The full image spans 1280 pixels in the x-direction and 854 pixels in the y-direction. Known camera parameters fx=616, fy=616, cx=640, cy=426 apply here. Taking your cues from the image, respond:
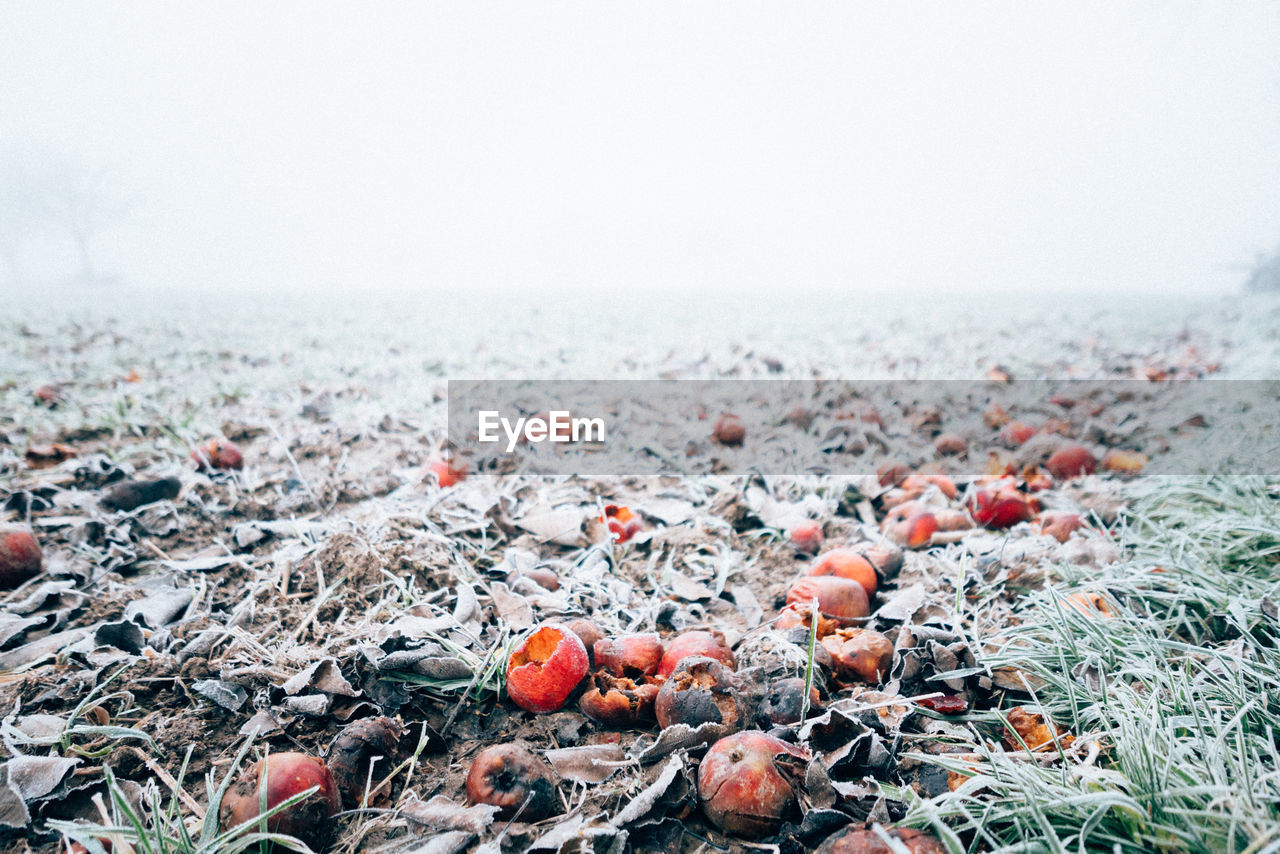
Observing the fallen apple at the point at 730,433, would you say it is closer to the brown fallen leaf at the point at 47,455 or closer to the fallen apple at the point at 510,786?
the fallen apple at the point at 510,786

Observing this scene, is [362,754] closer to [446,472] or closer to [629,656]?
[629,656]

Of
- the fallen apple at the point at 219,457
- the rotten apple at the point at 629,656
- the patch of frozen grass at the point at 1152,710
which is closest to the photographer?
the patch of frozen grass at the point at 1152,710

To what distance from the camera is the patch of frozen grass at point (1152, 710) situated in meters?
1.05

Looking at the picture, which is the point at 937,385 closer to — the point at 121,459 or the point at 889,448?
the point at 889,448

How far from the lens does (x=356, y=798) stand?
1.30m

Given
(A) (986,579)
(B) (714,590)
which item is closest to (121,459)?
(B) (714,590)

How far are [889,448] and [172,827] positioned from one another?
3414mm

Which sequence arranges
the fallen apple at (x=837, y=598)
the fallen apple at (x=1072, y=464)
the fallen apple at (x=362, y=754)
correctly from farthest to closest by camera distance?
the fallen apple at (x=1072, y=464), the fallen apple at (x=837, y=598), the fallen apple at (x=362, y=754)

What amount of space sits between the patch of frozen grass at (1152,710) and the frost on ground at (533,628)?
0.04ft

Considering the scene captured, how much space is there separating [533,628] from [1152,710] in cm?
139

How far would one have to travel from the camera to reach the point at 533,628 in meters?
1.65

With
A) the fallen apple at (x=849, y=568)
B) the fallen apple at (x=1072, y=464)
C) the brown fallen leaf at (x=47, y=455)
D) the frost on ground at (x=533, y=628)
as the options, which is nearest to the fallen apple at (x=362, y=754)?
the frost on ground at (x=533, y=628)

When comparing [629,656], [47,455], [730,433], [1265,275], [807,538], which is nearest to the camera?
[629,656]

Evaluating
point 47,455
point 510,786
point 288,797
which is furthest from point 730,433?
point 47,455
